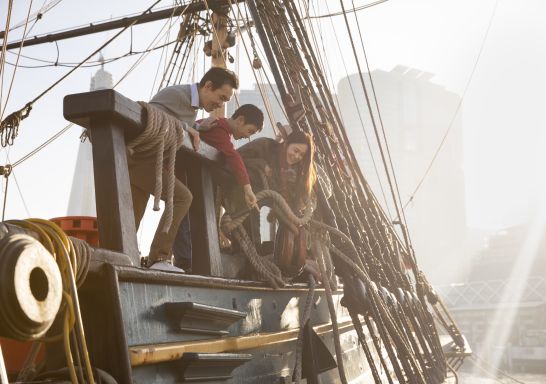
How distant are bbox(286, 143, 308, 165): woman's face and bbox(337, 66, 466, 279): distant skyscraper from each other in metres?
79.1

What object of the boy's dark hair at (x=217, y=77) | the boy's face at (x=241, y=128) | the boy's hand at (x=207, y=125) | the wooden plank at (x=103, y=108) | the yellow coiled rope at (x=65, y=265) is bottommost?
the yellow coiled rope at (x=65, y=265)

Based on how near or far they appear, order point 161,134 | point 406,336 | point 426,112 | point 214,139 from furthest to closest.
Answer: point 426,112 → point 406,336 → point 214,139 → point 161,134

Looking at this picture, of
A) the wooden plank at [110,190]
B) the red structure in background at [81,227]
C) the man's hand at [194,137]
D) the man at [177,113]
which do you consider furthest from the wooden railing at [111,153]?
the red structure in background at [81,227]

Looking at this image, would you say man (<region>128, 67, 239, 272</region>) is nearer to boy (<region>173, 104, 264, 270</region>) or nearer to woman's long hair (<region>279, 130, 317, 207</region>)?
boy (<region>173, 104, 264, 270</region>)

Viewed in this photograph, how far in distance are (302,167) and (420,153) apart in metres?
96.6

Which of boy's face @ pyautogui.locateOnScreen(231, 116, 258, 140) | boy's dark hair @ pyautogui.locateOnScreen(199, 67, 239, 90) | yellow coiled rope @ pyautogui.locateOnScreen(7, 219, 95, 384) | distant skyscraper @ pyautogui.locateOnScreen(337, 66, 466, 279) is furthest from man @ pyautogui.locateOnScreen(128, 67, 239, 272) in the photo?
distant skyscraper @ pyautogui.locateOnScreen(337, 66, 466, 279)

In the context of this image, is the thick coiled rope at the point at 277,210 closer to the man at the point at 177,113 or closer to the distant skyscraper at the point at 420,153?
the man at the point at 177,113

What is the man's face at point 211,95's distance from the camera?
2.50 meters

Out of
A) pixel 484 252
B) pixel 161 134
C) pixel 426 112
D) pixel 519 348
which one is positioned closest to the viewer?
pixel 161 134

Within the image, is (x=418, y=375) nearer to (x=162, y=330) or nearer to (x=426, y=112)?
(x=162, y=330)

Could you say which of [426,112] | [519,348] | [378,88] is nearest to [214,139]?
[519,348]

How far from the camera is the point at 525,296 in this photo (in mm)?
35750

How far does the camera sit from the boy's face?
2.81 meters

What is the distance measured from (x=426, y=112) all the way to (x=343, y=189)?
101 m
